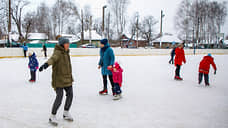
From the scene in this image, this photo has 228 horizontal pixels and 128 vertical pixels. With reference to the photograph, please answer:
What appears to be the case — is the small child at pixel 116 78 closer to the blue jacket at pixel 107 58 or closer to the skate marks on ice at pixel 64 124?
the blue jacket at pixel 107 58

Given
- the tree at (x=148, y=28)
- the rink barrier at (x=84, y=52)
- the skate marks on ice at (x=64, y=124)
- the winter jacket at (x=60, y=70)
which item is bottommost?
the skate marks on ice at (x=64, y=124)

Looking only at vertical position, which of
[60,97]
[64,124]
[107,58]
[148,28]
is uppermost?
[148,28]

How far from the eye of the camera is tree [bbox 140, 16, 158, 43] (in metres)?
58.0

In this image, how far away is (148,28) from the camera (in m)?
59.1

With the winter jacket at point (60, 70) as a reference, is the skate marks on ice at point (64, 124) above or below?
below

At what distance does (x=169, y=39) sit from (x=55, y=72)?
59.9m

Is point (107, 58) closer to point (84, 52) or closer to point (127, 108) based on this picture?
point (127, 108)

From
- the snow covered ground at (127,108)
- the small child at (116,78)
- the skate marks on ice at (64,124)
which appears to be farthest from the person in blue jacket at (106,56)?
the skate marks on ice at (64,124)

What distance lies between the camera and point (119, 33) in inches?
1356

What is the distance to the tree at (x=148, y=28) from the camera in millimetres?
58016

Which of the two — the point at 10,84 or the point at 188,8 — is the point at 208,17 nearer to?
the point at 188,8

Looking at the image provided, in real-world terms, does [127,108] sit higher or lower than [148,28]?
lower

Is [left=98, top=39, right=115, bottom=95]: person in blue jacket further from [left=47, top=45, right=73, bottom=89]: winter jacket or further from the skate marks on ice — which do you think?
the skate marks on ice

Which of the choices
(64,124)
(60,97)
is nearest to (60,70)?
(60,97)
